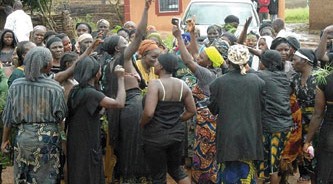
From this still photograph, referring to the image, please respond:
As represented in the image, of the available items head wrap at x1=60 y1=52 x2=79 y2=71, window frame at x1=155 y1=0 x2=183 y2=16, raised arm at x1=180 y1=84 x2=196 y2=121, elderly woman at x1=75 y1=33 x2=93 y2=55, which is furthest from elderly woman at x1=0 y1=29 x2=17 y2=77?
window frame at x1=155 y1=0 x2=183 y2=16

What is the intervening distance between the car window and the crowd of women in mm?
5710

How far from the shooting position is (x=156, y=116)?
595cm

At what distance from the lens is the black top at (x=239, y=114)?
5746mm

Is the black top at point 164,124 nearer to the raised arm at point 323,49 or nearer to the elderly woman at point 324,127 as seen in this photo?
the elderly woman at point 324,127

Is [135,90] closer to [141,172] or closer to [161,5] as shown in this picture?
[141,172]

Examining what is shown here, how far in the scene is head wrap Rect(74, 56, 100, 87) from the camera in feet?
19.2

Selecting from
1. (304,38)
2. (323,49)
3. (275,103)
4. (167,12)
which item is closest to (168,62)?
(275,103)

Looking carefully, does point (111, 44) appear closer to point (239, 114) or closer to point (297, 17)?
point (239, 114)

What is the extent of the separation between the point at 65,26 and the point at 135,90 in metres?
11.5

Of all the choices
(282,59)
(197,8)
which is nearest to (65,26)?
(197,8)

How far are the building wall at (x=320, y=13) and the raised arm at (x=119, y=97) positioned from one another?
17.7 meters

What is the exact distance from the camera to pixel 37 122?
5.73 m

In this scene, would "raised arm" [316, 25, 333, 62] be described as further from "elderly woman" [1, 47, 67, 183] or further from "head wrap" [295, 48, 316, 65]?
"elderly woman" [1, 47, 67, 183]

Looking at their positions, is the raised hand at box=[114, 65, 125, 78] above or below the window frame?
below
